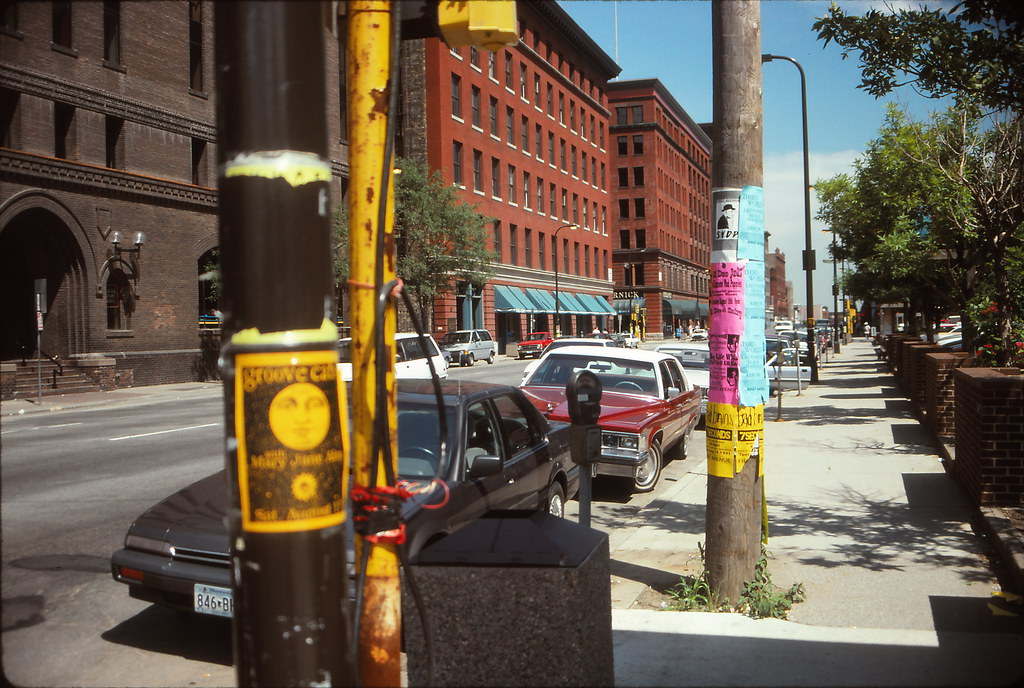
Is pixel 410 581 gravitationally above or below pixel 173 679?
above

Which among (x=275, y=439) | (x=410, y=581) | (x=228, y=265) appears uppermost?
(x=228, y=265)

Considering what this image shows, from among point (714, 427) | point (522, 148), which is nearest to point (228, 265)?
point (714, 427)

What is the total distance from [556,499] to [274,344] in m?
6.52

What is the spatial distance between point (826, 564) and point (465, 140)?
1832 inches

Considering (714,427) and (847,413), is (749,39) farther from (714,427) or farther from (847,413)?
(847,413)

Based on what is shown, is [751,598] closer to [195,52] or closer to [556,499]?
[556,499]

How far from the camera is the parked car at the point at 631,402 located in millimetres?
10469

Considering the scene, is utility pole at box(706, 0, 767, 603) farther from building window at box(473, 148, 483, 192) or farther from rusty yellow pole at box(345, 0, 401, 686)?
building window at box(473, 148, 483, 192)

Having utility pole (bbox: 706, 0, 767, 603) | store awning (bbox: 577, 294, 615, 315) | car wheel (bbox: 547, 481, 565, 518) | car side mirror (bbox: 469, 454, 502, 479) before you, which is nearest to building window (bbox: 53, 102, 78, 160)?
car wheel (bbox: 547, 481, 565, 518)

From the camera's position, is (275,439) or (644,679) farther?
(644,679)

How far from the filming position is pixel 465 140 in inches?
2019

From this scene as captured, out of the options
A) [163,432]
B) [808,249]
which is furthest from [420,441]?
[808,249]

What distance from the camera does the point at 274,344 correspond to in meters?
2.08

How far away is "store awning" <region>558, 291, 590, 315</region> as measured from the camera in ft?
218
